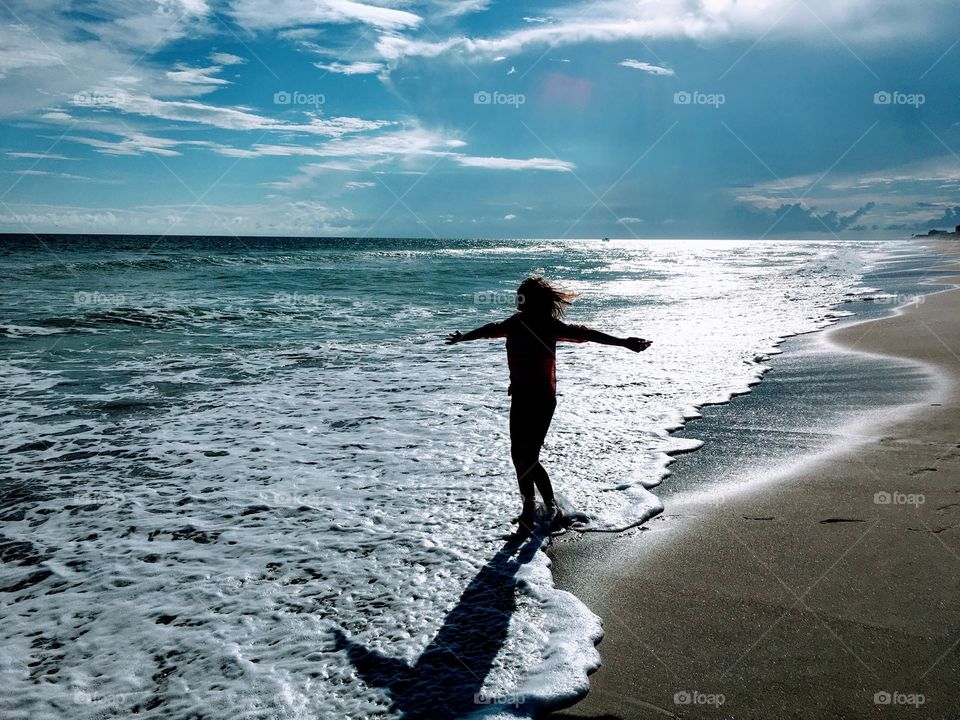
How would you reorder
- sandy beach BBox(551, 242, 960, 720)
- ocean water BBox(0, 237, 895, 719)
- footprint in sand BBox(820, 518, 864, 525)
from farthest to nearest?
footprint in sand BBox(820, 518, 864, 525) → ocean water BBox(0, 237, 895, 719) → sandy beach BBox(551, 242, 960, 720)

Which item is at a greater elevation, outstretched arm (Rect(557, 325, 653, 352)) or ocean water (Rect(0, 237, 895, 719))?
outstretched arm (Rect(557, 325, 653, 352))

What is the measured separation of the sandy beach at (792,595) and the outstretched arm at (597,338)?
131 cm

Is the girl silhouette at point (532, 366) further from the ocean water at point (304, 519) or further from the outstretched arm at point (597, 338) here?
the ocean water at point (304, 519)

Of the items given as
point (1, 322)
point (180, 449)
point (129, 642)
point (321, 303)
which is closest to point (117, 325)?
point (1, 322)

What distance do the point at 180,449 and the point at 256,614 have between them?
11.1 feet

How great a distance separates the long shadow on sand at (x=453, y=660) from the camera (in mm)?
2830

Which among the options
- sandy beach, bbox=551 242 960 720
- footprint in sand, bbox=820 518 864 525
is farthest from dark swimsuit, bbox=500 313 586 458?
footprint in sand, bbox=820 518 864 525

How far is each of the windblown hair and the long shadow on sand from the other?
1.89 metres

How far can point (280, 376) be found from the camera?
9805mm

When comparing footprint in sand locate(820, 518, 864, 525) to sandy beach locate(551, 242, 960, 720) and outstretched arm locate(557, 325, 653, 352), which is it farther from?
outstretched arm locate(557, 325, 653, 352)

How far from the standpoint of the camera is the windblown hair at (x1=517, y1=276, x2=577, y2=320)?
4.53m

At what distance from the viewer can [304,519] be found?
15.5 feet

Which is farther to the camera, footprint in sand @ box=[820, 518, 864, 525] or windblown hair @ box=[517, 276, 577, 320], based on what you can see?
windblown hair @ box=[517, 276, 577, 320]

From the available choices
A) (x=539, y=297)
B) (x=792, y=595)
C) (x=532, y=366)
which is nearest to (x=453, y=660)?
Result: (x=792, y=595)
